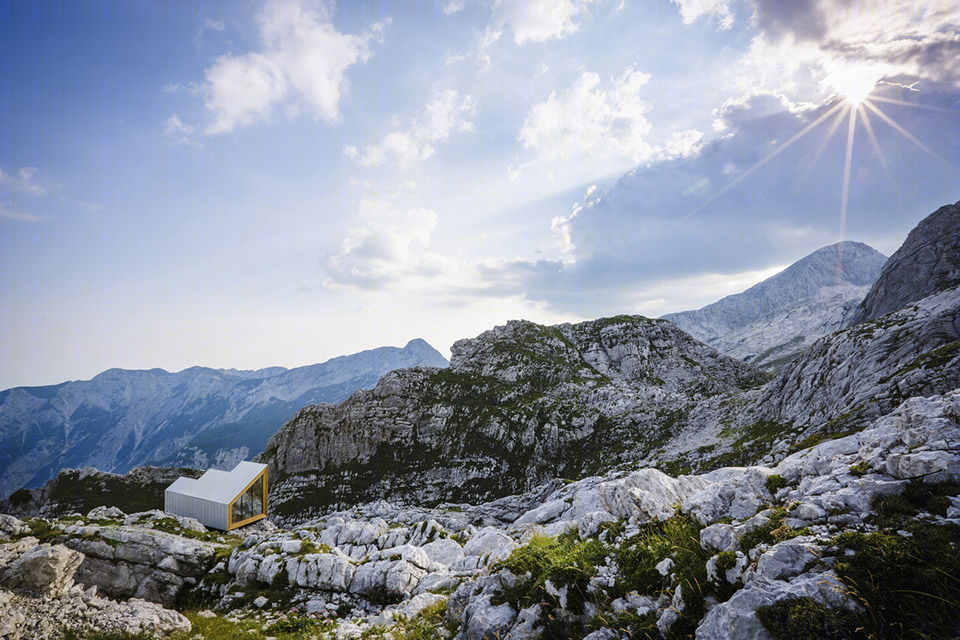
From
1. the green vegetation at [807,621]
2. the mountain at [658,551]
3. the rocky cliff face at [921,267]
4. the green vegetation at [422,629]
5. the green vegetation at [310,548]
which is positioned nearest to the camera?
the green vegetation at [807,621]

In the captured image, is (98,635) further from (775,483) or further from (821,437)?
(821,437)

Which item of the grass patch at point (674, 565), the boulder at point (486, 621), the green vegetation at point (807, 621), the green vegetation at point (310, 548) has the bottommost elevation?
the green vegetation at point (310, 548)

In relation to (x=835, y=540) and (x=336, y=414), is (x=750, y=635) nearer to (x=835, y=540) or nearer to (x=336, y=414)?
(x=835, y=540)

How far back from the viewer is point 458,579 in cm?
1841

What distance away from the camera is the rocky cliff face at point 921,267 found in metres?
106

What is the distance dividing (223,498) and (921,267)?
185 metres

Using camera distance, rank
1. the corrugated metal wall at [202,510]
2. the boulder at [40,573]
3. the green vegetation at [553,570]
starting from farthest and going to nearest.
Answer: the corrugated metal wall at [202,510] < the boulder at [40,573] < the green vegetation at [553,570]

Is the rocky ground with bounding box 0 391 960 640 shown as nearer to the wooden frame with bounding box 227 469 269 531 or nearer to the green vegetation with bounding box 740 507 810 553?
the green vegetation with bounding box 740 507 810 553

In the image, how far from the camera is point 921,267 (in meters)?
111

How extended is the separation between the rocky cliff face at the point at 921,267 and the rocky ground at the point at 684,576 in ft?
468

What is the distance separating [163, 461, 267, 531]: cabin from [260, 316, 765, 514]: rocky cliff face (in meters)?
48.6

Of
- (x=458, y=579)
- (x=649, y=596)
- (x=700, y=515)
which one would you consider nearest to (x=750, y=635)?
(x=649, y=596)

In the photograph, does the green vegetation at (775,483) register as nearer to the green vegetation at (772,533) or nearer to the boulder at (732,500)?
the boulder at (732,500)

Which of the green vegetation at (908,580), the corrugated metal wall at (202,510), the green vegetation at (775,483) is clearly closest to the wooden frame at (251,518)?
the corrugated metal wall at (202,510)
